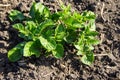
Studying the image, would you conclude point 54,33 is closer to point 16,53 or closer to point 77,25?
point 77,25

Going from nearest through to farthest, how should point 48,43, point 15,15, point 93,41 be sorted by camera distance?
1. point 48,43
2. point 93,41
3. point 15,15

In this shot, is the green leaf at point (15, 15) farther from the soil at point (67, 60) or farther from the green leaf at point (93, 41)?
the green leaf at point (93, 41)

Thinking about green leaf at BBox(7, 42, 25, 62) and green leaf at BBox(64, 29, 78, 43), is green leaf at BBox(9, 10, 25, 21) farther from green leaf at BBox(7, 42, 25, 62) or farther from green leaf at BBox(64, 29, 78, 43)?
green leaf at BBox(64, 29, 78, 43)

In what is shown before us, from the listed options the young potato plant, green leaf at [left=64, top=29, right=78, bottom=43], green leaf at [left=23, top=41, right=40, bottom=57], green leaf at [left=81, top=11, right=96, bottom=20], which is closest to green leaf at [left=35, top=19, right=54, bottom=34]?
the young potato plant

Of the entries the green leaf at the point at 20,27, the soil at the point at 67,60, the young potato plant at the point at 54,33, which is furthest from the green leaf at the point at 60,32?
the green leaf at the point at 20,27

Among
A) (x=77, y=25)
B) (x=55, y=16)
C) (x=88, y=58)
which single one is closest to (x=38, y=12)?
(x=55, y=16)

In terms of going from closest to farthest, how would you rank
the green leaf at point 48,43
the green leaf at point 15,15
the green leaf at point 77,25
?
1. the green leaf at point 48,43
2. the green leaf at point 77,25
3. the green leaf at point 15,15
